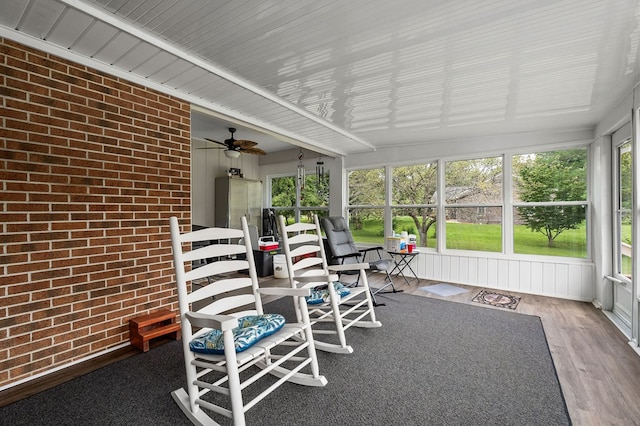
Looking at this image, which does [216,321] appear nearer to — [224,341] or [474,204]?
[224,341]

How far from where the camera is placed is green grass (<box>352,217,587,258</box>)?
425 cm

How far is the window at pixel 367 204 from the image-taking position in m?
5.93

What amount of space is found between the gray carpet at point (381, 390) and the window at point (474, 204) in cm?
225

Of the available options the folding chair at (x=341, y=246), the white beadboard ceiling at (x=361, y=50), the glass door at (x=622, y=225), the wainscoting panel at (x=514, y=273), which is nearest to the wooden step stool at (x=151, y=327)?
the folding chair at (x=341, y=246)

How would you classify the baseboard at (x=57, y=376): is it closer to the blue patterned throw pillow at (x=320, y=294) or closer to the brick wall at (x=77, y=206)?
the brick wall at (x=77, y=206)

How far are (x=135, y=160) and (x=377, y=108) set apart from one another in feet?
8.68

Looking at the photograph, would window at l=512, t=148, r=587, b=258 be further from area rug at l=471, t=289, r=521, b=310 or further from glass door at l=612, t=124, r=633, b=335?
area rug at l=471, t=289, r=521, b=310

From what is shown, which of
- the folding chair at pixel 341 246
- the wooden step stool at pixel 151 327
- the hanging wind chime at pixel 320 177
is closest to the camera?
the wooden step stool at pixel 151 327

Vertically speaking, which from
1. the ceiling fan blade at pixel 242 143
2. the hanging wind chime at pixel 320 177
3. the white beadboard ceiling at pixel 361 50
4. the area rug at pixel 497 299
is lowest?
the area rug at pixel 497 299

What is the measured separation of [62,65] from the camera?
230 centimetres

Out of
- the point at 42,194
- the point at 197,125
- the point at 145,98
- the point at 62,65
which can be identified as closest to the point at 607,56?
the point at 145,98

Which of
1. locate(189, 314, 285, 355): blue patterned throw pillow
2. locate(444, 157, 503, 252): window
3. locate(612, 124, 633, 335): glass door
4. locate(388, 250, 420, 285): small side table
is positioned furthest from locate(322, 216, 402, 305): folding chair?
locate(612, 124, 633, 335): glass door

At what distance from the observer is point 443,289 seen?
15.0 feet

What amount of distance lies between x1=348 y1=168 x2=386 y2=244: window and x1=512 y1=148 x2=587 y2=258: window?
2.22 m
